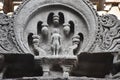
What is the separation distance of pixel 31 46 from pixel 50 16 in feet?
1.22

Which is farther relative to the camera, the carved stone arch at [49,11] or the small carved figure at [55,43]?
the carved stone arch at [49,11]

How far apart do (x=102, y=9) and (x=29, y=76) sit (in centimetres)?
107

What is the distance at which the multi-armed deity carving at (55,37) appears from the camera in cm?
545

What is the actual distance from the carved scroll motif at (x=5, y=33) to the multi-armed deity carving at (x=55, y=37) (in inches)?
7.8

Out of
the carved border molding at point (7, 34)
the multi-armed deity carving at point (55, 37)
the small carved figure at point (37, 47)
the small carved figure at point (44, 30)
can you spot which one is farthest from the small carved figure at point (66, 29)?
the carved border molding at point (7, 34)

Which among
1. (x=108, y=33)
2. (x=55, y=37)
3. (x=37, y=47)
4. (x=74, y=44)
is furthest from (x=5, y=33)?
(x=108, y=33)

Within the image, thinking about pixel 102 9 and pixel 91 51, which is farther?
pixel 102 9

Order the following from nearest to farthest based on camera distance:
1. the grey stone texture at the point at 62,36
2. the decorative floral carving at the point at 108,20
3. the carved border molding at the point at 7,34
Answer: the grey stone texture at the point at 62,36 → the carved border molding at the point at 7,34 → the decorative floral carving at the point at 108,20

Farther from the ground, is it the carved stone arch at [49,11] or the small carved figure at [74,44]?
the carved stone arch at [49,11]

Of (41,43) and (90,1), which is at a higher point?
(90,1)

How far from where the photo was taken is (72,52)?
17.7ft

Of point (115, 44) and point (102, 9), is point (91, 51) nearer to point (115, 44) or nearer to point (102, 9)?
point (115, 44)

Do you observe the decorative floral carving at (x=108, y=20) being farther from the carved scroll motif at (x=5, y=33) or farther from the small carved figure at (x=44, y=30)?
the carved scroll motif at (x=5, y=33)

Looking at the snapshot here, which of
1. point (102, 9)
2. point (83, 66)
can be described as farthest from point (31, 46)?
point (102, 9)
